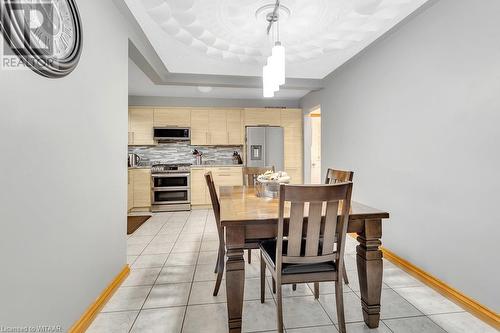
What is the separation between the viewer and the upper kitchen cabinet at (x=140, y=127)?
5.10 m

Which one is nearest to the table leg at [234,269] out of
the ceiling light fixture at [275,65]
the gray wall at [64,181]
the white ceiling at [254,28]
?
the gray wall at [64,181]

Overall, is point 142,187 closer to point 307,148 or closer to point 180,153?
point 180,153

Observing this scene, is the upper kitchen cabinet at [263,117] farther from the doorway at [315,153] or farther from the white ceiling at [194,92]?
the doorway at [315,153]

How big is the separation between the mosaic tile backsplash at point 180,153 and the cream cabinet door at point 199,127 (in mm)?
362

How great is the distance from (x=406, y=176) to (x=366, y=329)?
5.04 ft

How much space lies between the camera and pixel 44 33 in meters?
1.19

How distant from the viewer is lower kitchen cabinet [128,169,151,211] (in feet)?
16.1

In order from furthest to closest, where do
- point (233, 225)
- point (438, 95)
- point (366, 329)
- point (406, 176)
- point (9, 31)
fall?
1. point (406, 176)
2. point (438, 95)
3. point (366, 329)
4. point (233, 225)
5. point (9, 31)

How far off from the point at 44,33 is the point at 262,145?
168 inches

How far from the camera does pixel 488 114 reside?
1628 mm

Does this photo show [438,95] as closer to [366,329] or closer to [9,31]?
[366,329]

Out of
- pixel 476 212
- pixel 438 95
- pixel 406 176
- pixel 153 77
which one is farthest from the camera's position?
pixel 153 77

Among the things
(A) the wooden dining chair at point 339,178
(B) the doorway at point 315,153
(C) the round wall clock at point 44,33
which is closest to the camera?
(C) the round wall clock at point 44,33

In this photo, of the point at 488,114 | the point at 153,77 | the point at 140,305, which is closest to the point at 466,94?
the point at 488,114
